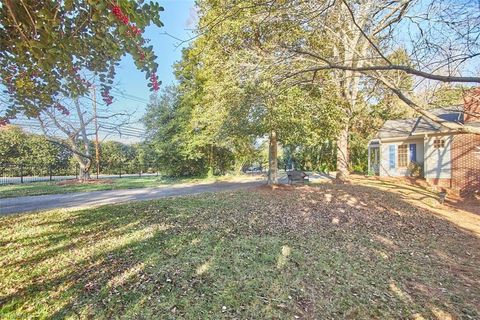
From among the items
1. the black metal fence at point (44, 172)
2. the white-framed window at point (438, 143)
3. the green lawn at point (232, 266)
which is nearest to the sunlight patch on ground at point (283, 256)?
the green lawn at point (232, 266)

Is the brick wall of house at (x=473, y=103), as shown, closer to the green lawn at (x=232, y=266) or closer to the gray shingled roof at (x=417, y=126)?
the green lawn at (x=232, y=266)

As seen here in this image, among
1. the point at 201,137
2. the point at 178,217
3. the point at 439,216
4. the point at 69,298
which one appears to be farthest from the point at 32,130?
the point at 439,216

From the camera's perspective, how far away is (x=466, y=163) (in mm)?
12734

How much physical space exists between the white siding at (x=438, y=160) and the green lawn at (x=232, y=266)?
A: 828cm

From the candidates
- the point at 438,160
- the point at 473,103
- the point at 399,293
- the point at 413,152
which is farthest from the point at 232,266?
the point at 413,152

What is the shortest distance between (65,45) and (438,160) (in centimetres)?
1635

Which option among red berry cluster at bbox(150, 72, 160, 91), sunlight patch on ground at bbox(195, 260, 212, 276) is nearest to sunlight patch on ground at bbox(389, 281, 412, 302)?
sunlight patch on ground at bbox(195, 260, 212, 276)

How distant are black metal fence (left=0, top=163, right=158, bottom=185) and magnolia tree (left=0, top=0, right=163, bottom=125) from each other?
1512 centimetres

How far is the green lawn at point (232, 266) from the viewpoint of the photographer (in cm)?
288

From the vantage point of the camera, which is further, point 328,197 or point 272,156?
point 272,156

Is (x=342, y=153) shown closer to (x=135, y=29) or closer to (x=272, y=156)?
(x=272, y=156)

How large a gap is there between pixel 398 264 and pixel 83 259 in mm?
4761

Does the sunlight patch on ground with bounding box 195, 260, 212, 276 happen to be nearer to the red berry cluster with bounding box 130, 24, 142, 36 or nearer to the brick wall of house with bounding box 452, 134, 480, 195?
the red berry cluster with bounding box 130, 24, 142, 36

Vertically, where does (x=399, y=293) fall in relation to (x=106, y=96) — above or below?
below
